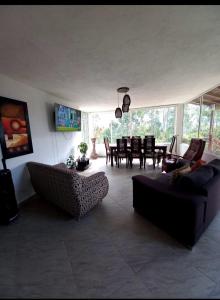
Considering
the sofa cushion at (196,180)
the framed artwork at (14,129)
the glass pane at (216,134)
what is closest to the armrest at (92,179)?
the sofa cushion at (196,180)

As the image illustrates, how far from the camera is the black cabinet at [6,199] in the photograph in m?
2.03

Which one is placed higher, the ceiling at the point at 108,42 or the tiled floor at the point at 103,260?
the ceiling at the point at 108,42

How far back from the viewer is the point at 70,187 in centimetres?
196

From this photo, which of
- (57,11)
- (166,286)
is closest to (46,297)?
(166,286)

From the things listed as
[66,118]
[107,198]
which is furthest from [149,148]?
[66,118]

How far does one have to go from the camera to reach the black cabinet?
203 cm

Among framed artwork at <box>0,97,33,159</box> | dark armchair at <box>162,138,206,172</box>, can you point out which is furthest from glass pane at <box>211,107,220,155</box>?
framed artwork at <box>0,97,33,159</box>

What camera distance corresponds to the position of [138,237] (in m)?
1.78

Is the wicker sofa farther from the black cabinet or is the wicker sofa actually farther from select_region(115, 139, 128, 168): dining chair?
select_region(115, 139, 128, 168): dining chair

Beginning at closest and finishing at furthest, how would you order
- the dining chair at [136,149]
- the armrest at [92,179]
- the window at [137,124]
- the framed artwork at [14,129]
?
1. the armrest at [92,179]
2. the framed artwork at [14,129]
3. the dining chair at [136,149]
4. the window at [137,124]

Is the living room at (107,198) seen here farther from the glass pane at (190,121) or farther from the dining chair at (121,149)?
the dining chair at (121,149)

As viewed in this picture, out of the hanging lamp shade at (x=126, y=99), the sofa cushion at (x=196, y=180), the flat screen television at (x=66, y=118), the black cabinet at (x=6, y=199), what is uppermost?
the hanging lamp shade at (x=126, y=99)

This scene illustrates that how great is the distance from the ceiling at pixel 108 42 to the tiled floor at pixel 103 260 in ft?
7.33

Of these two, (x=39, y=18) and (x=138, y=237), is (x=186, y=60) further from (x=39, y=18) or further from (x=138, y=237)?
(x=138, y=237)
